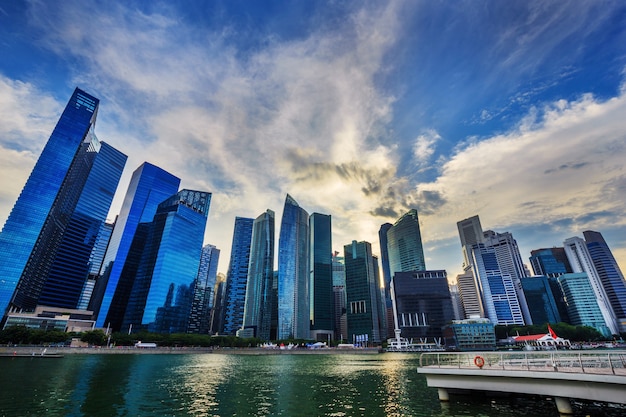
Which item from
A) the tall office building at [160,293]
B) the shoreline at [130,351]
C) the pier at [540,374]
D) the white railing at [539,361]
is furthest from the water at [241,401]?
the tall office building at [160,293]

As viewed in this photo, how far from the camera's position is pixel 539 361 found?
25312mm

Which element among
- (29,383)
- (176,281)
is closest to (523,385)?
(29,383)

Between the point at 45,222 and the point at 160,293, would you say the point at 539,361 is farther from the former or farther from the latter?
the point at 45,222

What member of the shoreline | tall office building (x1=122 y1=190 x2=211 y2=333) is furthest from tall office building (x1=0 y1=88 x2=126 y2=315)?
the shoreline

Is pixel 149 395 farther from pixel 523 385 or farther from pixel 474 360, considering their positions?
pixel 523 385

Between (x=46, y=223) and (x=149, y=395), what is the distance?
204m

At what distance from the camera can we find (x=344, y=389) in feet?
123

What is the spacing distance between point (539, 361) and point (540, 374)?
214 inches

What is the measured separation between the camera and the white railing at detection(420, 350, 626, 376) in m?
20.9

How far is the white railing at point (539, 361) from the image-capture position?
68.4ft

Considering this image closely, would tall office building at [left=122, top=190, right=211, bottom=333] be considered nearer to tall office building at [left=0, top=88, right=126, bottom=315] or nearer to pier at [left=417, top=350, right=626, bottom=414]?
tall office building at [left=0, top=88, right=126, bottom=315]

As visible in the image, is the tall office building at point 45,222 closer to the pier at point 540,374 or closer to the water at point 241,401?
the water at point 241,401

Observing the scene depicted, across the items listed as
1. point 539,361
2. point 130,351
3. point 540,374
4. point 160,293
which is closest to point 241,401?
point 540,374

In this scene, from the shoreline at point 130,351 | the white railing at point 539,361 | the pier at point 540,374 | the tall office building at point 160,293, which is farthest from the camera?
the tall office building at point 160,293
